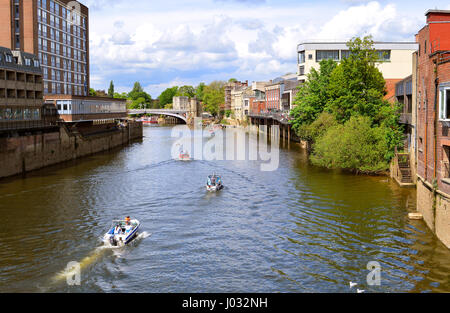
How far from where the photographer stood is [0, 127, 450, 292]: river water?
2711 cm

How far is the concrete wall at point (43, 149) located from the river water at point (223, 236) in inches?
162

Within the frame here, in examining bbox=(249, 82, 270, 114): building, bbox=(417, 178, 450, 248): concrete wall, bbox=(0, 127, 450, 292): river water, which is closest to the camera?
bbox=(0, 127, 450, 292): river water

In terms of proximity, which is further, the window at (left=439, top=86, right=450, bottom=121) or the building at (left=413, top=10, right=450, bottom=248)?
the building at (left=413, top=10, right=450, bottom=248)

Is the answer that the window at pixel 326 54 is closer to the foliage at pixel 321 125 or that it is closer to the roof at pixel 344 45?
the roof at pixel 344 45

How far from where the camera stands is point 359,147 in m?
58.2

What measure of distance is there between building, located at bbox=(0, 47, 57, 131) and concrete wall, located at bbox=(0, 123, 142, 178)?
2166 millimetres

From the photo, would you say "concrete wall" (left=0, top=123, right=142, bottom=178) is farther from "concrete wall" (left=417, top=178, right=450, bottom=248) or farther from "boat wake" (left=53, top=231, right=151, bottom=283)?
"concrete wall" (left=417, top=178, right=450, bottom=248)

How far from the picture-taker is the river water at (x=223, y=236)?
88.9 ft

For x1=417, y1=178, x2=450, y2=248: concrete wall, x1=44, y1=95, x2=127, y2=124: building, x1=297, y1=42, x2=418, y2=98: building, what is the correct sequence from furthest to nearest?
x1=297, y1=42, x2=418, y2=98: building, x1=44, y1=95, x2=127, y2=124: building, x1=417, y1=178, x2=450, y2=248: concrete wall

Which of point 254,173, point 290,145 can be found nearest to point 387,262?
point 254,173

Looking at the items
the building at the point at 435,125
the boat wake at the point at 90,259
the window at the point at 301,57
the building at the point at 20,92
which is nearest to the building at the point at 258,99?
the window at the point at 301,57

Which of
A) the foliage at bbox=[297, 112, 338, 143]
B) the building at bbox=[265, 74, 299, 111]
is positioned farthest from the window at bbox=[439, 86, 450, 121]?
the building at bbox=[265, 74, 299, 111]

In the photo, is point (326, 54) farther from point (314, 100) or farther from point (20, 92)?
point (20, 92)

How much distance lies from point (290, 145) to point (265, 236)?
228 ft
